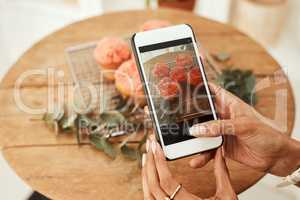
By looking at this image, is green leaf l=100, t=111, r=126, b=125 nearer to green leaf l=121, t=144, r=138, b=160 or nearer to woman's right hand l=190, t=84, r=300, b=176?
green leaf l=121, t=144, r=138, b=160

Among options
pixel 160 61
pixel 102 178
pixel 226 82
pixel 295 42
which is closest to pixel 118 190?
pixel 102 178

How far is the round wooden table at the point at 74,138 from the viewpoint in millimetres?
793

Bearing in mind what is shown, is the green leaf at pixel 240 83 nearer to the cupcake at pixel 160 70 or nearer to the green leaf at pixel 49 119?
the cupcake at pixel 160 70

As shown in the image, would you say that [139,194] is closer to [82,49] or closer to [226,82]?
[226,82]

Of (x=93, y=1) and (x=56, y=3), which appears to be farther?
(x=56, y=3)

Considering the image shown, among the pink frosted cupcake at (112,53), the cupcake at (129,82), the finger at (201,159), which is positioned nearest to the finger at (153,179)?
the finger at (201,159)

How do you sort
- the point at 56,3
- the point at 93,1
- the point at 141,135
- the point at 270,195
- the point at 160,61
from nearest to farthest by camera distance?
the point at 160,61
the point at 141,135
the point at 270,195
the point at 93,1
the point at 56,3

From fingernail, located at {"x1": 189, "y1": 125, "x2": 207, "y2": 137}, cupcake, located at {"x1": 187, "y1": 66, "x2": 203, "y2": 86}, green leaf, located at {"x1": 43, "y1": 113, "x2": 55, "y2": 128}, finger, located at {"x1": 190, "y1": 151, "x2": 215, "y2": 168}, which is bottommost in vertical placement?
finger, located at {"x1": 190, "y1": 151, "x2": 215, "y2": 168}

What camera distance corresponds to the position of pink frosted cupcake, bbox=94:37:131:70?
3.06 feet

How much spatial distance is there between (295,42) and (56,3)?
3.94ft

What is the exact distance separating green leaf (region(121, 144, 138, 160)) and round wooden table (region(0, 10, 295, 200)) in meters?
0.01

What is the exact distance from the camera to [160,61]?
2.50 feet

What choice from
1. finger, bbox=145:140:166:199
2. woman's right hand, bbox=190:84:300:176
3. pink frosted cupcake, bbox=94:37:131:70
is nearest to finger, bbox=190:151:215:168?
woman's right hand, bbox=190:84:300:176

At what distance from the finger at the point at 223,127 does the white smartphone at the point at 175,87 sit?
3cm
